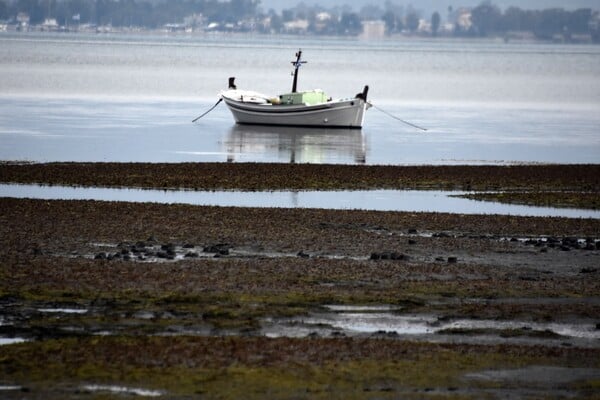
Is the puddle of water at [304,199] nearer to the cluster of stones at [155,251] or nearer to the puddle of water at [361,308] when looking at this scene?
the cluster of stones at [155,251]

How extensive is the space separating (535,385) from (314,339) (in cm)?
283

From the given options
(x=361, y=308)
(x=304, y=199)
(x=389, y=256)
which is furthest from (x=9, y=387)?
(x=304, y=199)

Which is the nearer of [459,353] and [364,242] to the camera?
[459,353]

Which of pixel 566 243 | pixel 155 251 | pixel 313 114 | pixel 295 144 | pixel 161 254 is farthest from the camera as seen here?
pixel 313 114

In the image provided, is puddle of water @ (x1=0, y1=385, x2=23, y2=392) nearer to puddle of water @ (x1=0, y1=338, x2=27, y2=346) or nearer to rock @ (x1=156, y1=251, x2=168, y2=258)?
puddle of water @ (x1=0, y1=338, x2=27, y2=346)

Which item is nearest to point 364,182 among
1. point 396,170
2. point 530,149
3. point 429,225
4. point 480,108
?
point 396,170

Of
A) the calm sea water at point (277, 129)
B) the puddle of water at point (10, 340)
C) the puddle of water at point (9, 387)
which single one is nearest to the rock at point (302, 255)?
the puddle of water at point (10, 340)

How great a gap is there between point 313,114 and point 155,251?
1566 inches

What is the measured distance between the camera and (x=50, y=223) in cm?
2541

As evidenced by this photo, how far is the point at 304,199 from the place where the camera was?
1281 inches

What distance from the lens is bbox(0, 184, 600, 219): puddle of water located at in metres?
30.9

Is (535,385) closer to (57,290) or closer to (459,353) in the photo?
(459,353)

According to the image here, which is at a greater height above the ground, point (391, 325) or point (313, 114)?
point (391, 325)

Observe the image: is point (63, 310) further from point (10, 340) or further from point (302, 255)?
point (302, 255)
